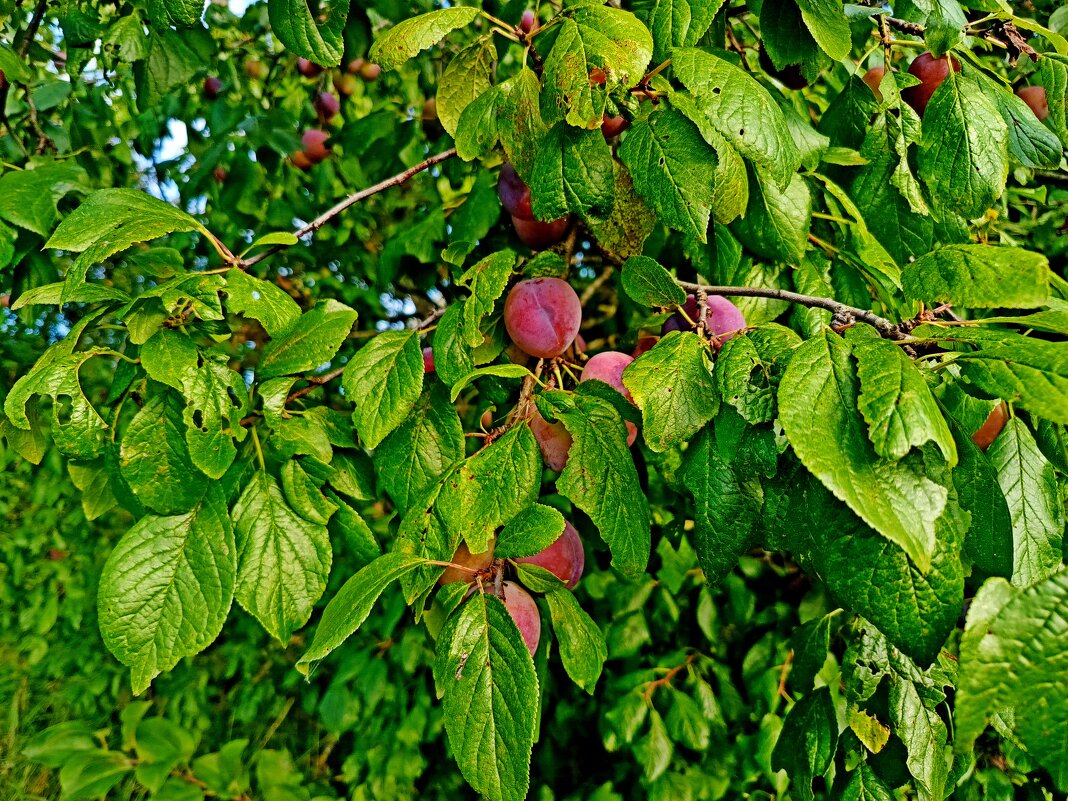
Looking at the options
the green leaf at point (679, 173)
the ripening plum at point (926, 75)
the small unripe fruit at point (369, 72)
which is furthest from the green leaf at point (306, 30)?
the small unripe fruit at point (369, 72)

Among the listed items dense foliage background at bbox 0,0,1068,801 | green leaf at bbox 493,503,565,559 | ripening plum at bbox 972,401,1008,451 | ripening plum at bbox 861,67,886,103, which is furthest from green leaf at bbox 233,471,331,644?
ripening plum at bbox 861,67,886,103

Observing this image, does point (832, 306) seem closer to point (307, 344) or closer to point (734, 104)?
point (734, 104)

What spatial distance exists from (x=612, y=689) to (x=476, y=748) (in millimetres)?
947

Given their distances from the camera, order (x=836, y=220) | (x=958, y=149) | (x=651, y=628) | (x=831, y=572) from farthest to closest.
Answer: (x=651, y=628), (x=836, y=220), (x=958, y=149), (x=831, y=572)

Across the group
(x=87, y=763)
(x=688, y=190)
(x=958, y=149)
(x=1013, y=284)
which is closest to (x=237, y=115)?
(x=688, y=190)

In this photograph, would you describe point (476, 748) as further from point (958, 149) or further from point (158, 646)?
point (958, 149)

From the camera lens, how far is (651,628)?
59.6 inches

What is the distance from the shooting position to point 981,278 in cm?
48

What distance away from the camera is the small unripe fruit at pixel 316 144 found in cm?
170

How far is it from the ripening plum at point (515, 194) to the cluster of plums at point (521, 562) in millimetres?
388

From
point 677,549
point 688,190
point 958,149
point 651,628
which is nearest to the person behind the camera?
point 688,190

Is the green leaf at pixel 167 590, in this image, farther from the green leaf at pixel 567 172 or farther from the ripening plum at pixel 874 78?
the ripening plum at pixel 874 78

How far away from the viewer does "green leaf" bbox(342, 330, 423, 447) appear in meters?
0.69

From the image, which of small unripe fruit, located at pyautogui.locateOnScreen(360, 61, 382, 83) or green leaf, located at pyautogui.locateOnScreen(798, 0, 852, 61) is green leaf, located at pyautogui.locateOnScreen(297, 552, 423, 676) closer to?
green leaf, located at pyautogui.locateOnScreen(798, 0, 852, 61)
